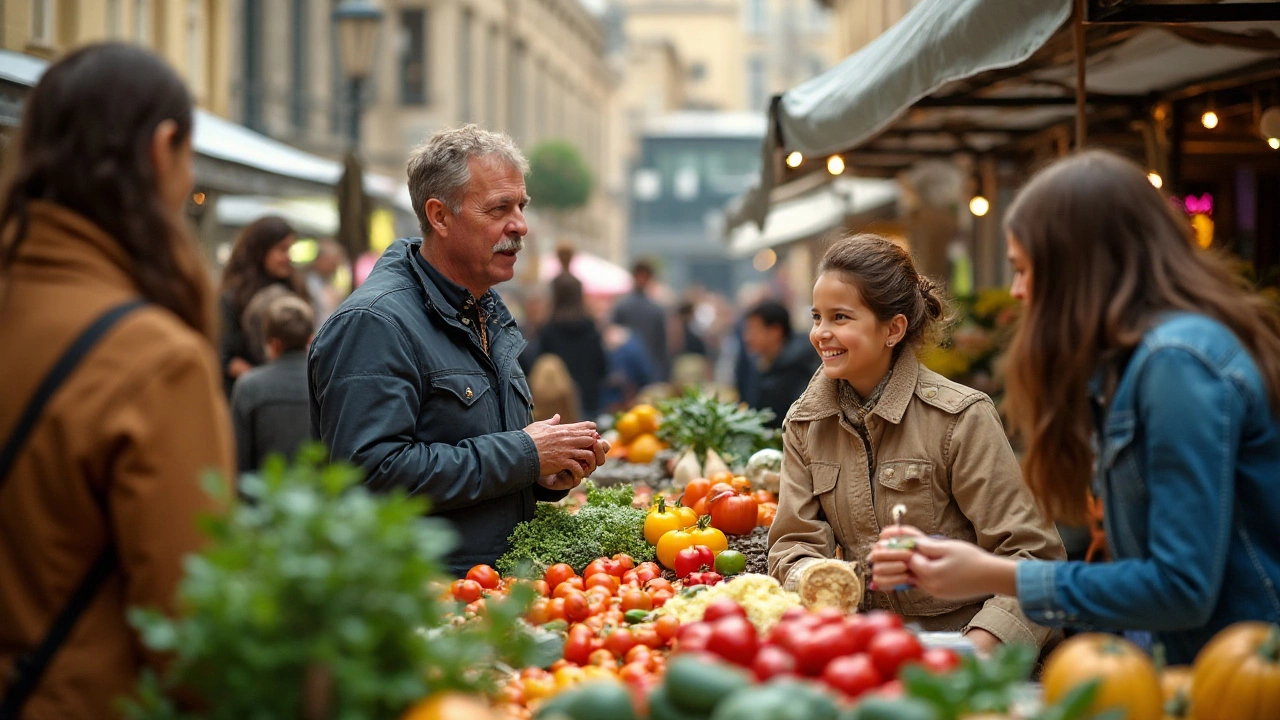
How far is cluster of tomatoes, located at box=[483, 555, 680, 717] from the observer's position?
304 cm

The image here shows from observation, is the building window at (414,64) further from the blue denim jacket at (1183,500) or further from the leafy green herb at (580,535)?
the blue denim jacket at (1183,500)

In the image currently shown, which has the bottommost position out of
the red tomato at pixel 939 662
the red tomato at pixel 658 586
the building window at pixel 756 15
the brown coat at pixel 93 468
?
the red tomato at pixel 658 586

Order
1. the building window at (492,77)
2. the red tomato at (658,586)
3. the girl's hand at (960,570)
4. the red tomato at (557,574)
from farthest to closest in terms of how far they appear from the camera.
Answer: the building window at (492,77) → the red tomato at (557,574) → the red tomato at (658,586) → the girl's hand at (960,570)

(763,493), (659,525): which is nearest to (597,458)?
(659,525)

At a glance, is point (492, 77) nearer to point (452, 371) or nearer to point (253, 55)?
point (253, 55)

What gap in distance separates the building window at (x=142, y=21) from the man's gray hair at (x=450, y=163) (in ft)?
40.9

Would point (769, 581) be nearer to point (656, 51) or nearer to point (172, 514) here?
point (172, 514)

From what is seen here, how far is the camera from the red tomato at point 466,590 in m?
3.74

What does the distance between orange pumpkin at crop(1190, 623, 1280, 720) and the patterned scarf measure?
1549 mm

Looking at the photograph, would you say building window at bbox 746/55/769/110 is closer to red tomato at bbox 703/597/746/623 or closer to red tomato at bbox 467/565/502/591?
red tomato at bbox 467/565/502/591

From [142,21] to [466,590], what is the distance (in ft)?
45.5

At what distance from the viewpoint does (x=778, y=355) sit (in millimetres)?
9945

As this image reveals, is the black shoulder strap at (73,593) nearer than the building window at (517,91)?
Yes

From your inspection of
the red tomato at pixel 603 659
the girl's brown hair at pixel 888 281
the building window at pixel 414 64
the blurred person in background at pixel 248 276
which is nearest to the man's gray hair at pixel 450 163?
the girl's brown hair at pixel 888 281
